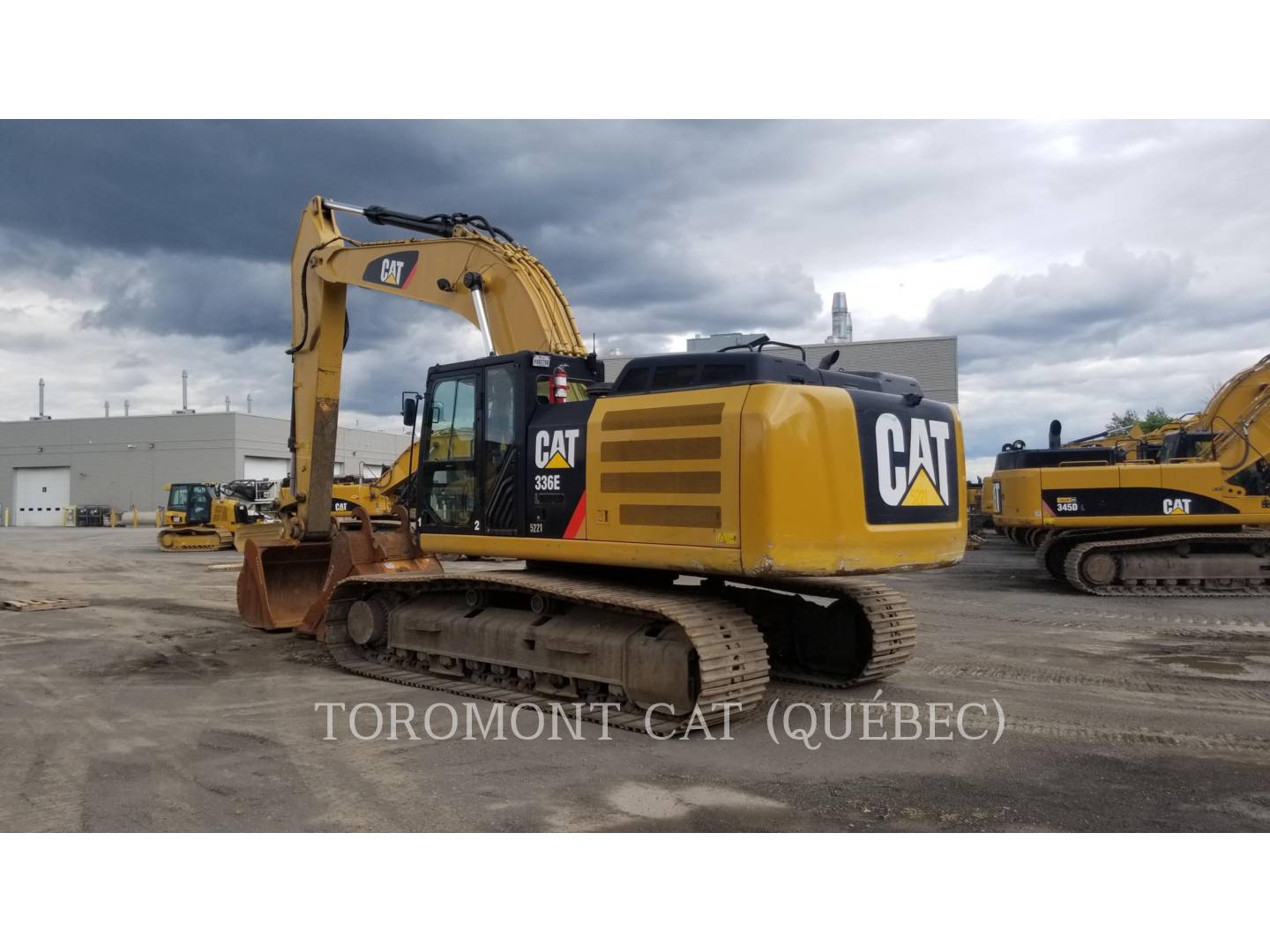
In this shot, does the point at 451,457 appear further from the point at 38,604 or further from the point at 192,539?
the point at 192,539

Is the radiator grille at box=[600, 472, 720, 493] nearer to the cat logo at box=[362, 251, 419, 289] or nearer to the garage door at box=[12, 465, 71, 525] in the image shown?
the cat logo at box=[362, 251, 419, 289]

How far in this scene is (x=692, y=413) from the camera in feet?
20.6

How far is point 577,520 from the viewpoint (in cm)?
709

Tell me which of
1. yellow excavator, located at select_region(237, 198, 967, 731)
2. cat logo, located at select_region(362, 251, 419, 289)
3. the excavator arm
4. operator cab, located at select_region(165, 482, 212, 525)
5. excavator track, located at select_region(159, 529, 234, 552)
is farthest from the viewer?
operator cab, located at select_region(165, 482, 212, 525)

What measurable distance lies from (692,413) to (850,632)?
275 cm

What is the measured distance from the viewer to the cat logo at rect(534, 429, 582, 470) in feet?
23.4

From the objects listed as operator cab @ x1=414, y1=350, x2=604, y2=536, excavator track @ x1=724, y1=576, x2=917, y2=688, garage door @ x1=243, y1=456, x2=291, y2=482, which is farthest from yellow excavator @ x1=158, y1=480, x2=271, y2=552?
garage door @ x1=243, y1=456, x2=291, y2=482

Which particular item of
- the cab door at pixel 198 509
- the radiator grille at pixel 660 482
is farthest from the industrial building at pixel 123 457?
the radiator grille at pixel 660 482

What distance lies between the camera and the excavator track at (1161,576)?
14.2m

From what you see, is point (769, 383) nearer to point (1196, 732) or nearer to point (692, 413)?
point (692, 413)

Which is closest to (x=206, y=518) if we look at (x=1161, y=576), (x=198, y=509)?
(x=198, y=509)

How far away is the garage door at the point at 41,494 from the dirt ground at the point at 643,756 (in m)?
54.4

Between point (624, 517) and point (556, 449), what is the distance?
3.10 feet

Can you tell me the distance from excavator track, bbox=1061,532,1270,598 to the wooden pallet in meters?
15.2
